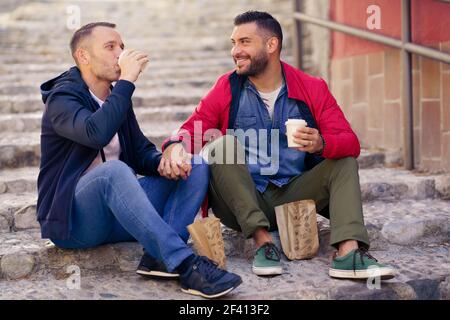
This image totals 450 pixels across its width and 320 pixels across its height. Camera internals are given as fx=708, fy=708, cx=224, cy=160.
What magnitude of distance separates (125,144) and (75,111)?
39cm

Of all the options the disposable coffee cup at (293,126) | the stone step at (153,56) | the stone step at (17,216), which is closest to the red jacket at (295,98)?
the disposable coffee cup at (293,126)

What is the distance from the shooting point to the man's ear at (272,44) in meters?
3.21

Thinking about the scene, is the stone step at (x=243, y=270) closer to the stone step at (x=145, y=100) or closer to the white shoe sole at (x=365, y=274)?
the white shoe sole at (x=365, y=274)

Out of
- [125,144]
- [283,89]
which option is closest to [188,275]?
[125,144]

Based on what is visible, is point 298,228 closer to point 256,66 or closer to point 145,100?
point 256,66

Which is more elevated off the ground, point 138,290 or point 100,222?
point 100,222

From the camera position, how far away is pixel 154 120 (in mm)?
4945

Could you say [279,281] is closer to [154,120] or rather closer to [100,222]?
[100,222]

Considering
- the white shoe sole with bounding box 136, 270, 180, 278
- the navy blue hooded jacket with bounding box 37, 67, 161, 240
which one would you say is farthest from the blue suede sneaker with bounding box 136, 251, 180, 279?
the navy blue hooded jacket with bounding box 37, 67, 161, 240

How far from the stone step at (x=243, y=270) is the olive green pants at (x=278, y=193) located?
17 cm

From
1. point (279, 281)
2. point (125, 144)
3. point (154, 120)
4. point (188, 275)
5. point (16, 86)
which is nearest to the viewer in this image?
point (188, 275)

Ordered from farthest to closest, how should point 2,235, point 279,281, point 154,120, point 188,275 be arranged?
point 154,120 → point 2,235 → point 279,281 → point 188,275

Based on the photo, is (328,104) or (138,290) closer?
(138,290)

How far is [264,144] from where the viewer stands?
3152 millimetres
